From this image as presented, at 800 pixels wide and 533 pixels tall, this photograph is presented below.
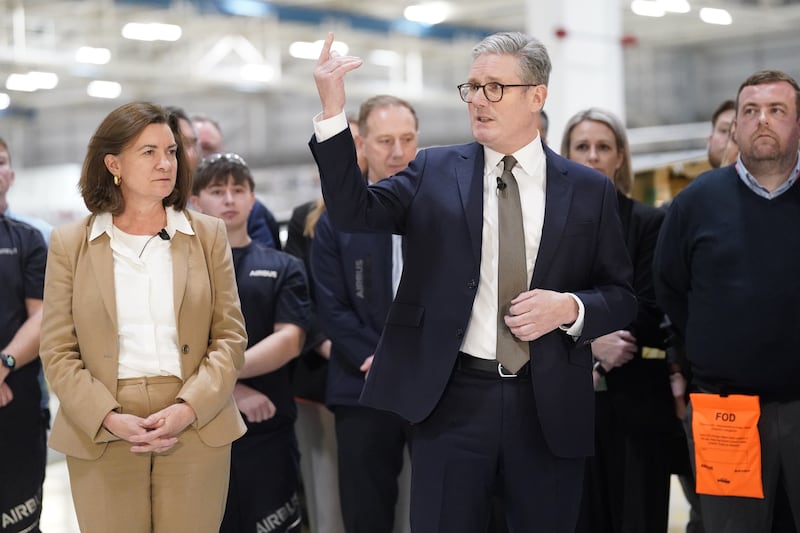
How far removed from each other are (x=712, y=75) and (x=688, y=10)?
17.6ft

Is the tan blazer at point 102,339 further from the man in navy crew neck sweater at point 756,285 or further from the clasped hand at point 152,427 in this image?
the man in navy crew neck sweater at point 756,285

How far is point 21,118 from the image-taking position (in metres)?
23.8

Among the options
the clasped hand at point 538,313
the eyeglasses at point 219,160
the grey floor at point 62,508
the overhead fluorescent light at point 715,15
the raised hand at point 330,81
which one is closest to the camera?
the raised hand at point 330,81

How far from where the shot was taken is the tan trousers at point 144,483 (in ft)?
9.32

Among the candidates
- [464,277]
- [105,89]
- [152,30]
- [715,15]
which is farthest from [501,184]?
[105,89]

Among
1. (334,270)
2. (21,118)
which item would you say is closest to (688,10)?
(334,270)

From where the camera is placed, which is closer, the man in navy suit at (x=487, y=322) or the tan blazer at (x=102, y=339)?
the man in navy suit at (x=487, y=322)

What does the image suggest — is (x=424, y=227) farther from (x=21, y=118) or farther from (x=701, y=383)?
(x=21, y=118)

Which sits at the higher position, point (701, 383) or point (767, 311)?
point (767, 311)

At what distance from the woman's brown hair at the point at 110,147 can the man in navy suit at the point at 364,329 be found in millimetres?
944

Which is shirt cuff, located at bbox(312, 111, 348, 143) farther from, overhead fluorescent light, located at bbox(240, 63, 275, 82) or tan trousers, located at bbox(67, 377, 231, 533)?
overhead fluorescent light, located at bbox(240, 63, 275, 82)

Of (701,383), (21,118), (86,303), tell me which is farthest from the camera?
(21,118)

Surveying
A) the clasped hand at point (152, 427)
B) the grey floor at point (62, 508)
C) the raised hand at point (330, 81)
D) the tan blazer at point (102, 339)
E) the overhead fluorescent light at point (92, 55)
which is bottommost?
the grey floor at point (62, 508)

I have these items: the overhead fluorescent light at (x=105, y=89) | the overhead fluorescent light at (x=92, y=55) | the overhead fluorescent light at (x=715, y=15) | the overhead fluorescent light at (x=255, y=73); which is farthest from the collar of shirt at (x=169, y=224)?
the overhead fluorescent light at (x=105, y=89)
